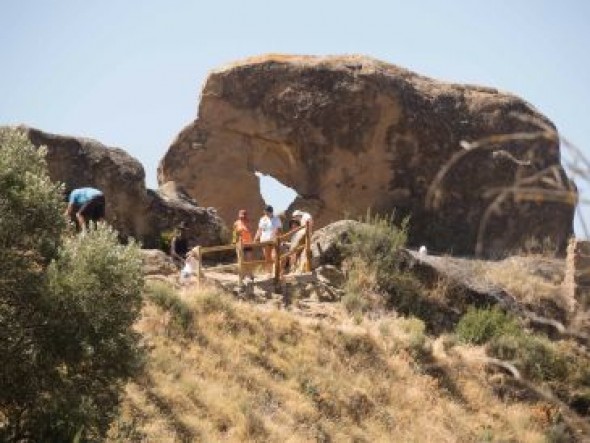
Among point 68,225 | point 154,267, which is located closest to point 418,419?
point 154,267

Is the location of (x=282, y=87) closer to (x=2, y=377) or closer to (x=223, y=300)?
(x=223, y=300)

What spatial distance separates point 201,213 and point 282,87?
7015mm

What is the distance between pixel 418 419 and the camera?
1708cm

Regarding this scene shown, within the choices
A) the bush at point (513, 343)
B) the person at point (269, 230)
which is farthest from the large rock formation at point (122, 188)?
the bush at point (513, 343)

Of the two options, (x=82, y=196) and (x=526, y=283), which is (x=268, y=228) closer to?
(x=82, y=196)

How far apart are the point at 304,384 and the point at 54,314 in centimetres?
659

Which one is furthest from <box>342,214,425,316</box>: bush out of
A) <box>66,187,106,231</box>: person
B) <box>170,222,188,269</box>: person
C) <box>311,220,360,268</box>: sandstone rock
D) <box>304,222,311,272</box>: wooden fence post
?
<box>66,187,106,231</box>: person

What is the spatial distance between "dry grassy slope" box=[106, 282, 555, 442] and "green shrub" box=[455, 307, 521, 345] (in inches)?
24.6

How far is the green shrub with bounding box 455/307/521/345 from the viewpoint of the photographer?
835 inches

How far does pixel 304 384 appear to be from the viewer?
664 inches

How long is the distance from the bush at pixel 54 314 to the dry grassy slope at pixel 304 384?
151 cm

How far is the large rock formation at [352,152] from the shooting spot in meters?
31.2

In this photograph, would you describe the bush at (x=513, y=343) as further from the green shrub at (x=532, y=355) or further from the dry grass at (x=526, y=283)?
the dry grass at (x=526, y=283)

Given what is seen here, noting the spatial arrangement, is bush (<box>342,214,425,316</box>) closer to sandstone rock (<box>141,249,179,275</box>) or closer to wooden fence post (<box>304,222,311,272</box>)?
wooden fence post (<box>304,222,311,272</box>)
